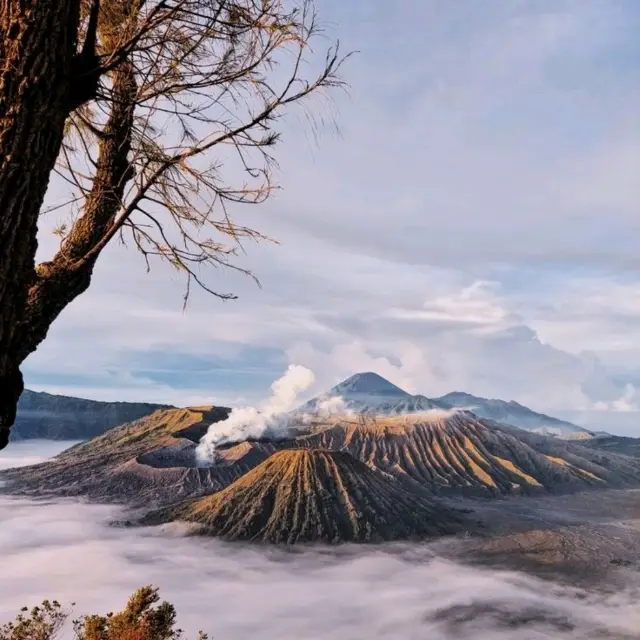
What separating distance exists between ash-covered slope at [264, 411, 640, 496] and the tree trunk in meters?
111

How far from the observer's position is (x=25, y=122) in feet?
10.2

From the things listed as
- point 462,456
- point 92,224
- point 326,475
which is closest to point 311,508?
point 326,475

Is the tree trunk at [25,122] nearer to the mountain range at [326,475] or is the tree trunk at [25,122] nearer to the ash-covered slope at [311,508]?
the ash-covered slope at [311,508]

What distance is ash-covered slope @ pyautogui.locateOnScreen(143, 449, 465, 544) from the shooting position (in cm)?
7831

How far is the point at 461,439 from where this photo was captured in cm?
12888

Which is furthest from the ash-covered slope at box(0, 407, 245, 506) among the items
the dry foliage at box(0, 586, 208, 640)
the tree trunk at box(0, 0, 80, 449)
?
the tree trunk at box(0, 0, 80, 449)

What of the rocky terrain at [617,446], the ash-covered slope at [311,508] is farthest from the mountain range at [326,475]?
the rocky terrain at [617,446]

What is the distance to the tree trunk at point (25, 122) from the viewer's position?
10.1 ft

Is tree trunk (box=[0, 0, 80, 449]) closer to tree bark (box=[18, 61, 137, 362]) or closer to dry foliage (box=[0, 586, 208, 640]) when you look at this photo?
tree bark (box=[18, 61, 137, 362])

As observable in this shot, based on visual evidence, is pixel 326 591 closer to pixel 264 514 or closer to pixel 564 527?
pixel 264 514

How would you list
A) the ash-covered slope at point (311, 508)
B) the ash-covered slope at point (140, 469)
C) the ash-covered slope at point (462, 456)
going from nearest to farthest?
the ash-covered slope at point (311, 508) < the ash-covered slope at point (140, 469) < the ash-covered slope at point (462, 456)

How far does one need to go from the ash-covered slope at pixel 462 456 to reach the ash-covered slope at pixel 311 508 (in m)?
27.6

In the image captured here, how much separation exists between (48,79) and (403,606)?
74.0m

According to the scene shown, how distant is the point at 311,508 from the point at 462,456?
2124 inches
